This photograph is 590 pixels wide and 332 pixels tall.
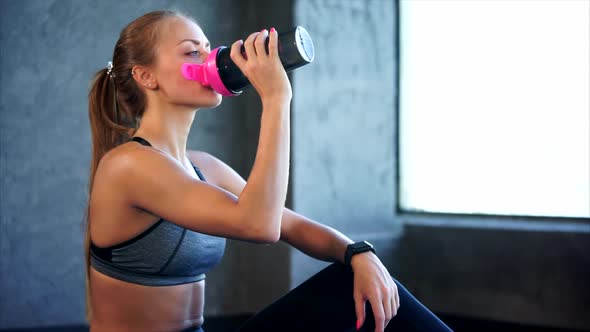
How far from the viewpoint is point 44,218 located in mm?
2230

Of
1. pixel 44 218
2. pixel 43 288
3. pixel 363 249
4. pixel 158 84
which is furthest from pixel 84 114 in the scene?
pixel 363 249

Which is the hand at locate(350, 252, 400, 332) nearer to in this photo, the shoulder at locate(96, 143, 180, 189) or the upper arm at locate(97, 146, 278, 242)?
the upper arm at locate(97, 146, 278, 242)

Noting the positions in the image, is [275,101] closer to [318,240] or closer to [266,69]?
[266,69]

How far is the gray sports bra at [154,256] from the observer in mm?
1177

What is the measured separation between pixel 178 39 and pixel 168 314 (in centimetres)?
49

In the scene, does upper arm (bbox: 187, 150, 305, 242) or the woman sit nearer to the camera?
the woman

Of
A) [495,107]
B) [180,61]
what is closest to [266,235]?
[180,61]

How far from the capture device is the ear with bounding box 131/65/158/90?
1.25 metres

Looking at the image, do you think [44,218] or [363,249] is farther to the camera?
[44,218]

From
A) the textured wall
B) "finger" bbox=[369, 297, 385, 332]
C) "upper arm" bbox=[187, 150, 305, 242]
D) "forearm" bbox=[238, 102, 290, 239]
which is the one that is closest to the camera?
"forearm" bbox=[238, 102, 290, 239]

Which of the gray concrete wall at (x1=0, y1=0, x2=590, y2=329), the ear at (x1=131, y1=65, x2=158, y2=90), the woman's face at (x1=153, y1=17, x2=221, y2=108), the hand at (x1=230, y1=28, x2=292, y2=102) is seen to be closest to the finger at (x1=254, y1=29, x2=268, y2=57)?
the hand at (x1=230, y1=28, x2=292, y2=102)

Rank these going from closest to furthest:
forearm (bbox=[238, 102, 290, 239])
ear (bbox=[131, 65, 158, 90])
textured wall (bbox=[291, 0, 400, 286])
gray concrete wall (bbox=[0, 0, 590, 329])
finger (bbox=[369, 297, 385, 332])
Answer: forearm (bbox=[238, 102, 290, 239])
finger (bbox=[369, 297, 385, 332])
ear (bbox=[131, 65, 158, 90])
gray concrete wall (bbox=[0, 0, 590, 329])
textured wall (bbox=[291, 0, 400, 286])

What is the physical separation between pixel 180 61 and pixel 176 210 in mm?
301

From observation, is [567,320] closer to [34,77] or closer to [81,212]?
[81,212]
